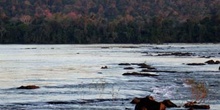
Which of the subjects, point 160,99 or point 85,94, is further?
point 85,94

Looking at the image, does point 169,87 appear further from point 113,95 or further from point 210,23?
point 210,23

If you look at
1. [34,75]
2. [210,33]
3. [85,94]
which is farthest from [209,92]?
[210,33]

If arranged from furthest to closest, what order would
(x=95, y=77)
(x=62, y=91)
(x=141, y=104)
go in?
(x=95, y=77), (x=62, y=91), (x=141, y=104)

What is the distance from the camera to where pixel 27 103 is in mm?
39688

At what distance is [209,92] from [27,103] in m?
13.8

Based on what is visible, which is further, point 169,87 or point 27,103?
point 169,87

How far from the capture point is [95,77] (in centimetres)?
6347

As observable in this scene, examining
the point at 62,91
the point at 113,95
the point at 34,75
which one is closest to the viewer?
the point at 113,95

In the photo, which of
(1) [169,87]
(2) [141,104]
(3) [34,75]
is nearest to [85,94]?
(1) [169,87]

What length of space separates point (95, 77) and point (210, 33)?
5462 inches

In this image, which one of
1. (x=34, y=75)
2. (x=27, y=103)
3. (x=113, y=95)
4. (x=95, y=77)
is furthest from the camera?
(x=34, y=75)

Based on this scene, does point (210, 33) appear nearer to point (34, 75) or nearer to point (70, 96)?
Answer: point (34, 75)

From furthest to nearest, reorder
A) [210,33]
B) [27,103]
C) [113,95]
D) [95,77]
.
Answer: [210,33] < [95,77] < [113,95] < [27,103]

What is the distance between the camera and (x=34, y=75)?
6794cm
